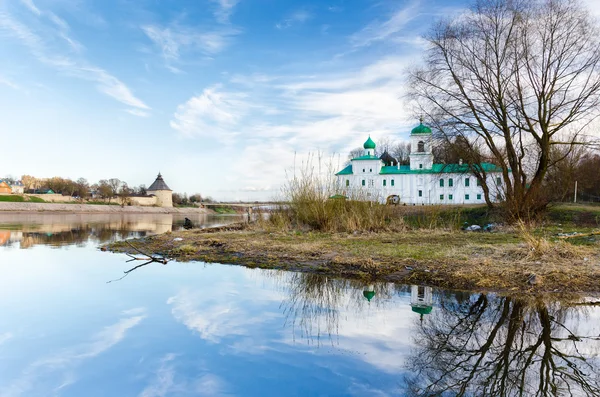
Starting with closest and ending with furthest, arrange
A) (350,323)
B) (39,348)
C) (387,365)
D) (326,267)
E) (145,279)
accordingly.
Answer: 1. (387,365)
2. (39,348)
3. (350,323)
4. (145,279)
5. (326,267)

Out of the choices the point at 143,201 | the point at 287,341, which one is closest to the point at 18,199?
the point at 143,201

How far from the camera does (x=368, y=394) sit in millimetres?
2957

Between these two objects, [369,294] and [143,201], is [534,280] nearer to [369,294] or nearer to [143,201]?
[369,294]

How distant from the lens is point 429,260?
775 cm

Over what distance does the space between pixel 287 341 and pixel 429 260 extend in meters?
4.54

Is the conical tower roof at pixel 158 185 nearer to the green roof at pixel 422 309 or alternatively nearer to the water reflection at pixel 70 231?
the water reflection at pixel 70 231

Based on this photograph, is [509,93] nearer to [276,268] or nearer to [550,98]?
[550,98]

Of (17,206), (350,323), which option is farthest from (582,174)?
(17,206)

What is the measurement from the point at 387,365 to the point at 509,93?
17986 mm

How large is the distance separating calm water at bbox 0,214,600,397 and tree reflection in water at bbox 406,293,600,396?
14 millimetres

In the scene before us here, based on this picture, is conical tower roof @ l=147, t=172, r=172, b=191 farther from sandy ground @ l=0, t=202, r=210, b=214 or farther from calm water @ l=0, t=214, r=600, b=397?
calm water @ l=0, t=214, r=600, b=397

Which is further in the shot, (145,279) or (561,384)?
(145,279)

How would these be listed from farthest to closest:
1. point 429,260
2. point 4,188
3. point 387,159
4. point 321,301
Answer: point 4,188, point 387,159, point 429,260, point 321,301

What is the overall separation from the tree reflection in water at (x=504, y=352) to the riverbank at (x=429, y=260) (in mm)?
1059
